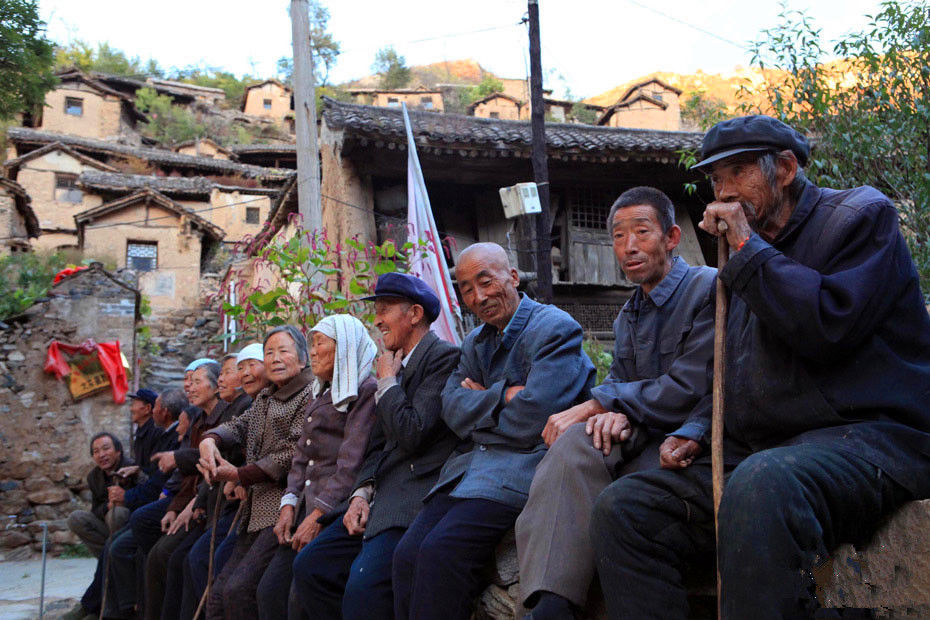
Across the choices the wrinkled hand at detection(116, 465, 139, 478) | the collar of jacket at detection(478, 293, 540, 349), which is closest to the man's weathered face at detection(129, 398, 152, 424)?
the wrinkled hand at detection(116, 465, 139, 478)

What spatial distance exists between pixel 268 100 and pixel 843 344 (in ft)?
158

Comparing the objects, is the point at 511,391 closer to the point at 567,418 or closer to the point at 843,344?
the point at 567,418

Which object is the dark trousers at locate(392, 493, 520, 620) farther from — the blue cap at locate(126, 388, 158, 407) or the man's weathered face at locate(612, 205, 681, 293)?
the blue cap at locate(126, 388, 158, 407)

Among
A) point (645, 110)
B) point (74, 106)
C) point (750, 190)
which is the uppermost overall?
point (74, 106)

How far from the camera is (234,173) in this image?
3428 centimetres

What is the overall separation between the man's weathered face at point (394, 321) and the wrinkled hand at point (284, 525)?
1007 mm

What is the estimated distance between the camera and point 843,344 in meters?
2.00

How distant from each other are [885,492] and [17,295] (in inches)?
465

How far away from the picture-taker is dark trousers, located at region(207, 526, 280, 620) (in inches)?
153

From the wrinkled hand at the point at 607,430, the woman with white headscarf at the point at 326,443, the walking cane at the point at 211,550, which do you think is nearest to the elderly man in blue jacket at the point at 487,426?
the wrinkled hand at the point at 607,430

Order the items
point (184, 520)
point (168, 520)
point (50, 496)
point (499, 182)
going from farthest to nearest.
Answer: point (499, 182) < point (50, 496) < point (168, 520) < point (184, 520)

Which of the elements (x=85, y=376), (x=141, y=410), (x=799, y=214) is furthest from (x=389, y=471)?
(x=85, y=376)

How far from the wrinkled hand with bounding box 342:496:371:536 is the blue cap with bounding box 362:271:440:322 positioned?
3.21 feet

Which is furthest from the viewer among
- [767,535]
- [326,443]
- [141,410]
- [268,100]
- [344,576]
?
[268,100]
